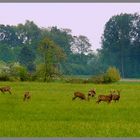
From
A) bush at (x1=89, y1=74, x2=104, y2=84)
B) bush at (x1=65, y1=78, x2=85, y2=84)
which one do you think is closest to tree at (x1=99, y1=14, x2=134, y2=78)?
bush at (x1=89, y1=74, x2=104, y2=84)

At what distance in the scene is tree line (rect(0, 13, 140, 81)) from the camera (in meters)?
35.5

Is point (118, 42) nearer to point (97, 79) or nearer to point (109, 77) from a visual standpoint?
point (109, 77)

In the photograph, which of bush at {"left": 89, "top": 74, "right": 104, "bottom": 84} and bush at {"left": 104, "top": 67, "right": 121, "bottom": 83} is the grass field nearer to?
bush at {"left": 89, "top": 74, "right": 104, "bottom": 84}

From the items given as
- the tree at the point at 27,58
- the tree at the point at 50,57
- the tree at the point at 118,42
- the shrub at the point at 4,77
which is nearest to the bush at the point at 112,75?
the tree at the point at 118,42

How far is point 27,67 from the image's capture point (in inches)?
1585

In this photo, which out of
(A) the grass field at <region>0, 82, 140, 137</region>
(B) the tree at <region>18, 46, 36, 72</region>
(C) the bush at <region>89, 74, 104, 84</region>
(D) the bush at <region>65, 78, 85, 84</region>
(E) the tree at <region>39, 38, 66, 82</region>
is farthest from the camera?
(E) the tree at <region>39, 38, 66, 82</region>

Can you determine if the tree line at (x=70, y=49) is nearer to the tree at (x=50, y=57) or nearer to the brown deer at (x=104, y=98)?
the tree at (x=50, y=57)

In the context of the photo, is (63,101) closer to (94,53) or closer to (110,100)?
(110,100)

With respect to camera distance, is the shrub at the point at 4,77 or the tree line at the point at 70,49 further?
the shrub at the point at 4,77

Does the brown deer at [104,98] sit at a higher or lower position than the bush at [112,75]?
lower

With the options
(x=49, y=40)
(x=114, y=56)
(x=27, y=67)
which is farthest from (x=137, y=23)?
(x=27, y=67)

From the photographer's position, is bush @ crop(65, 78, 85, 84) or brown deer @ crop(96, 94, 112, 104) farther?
bush @ crop(65, 78, 85, 84)

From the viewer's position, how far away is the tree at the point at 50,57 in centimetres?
3766

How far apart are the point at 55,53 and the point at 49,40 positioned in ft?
6.29
